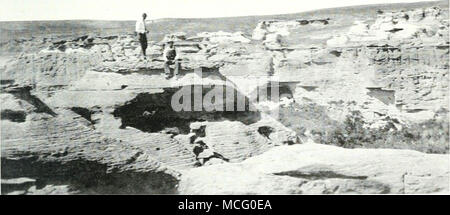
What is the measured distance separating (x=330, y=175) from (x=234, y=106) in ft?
15.4

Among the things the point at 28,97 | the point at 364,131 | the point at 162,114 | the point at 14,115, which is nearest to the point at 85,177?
the point at 14,115

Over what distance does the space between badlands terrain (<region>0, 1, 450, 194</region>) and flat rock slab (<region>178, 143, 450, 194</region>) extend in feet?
0.06

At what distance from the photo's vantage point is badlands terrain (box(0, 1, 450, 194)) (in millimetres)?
7574

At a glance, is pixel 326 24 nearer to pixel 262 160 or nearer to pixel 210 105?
pixel 210 105

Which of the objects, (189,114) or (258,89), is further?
(258,89)

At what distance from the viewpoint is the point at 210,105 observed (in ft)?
37.6

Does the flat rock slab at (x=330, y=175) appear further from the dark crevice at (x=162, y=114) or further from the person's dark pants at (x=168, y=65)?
the person's dark pants at (x=168, y=65)

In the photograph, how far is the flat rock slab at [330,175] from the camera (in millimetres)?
7180

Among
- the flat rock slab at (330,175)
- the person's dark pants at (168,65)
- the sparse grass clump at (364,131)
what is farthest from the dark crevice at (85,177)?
the sparse grass clump at (364,131)

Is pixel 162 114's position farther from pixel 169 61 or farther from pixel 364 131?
pixel 364 131

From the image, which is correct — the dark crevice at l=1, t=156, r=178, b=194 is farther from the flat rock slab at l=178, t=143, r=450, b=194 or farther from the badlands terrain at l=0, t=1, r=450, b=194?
the flat rock slab at l=178, t=143, r=450, b=194

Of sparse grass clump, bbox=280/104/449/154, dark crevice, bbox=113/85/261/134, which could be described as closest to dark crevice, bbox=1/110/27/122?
dark crevice, bbox=113/85/261/134
